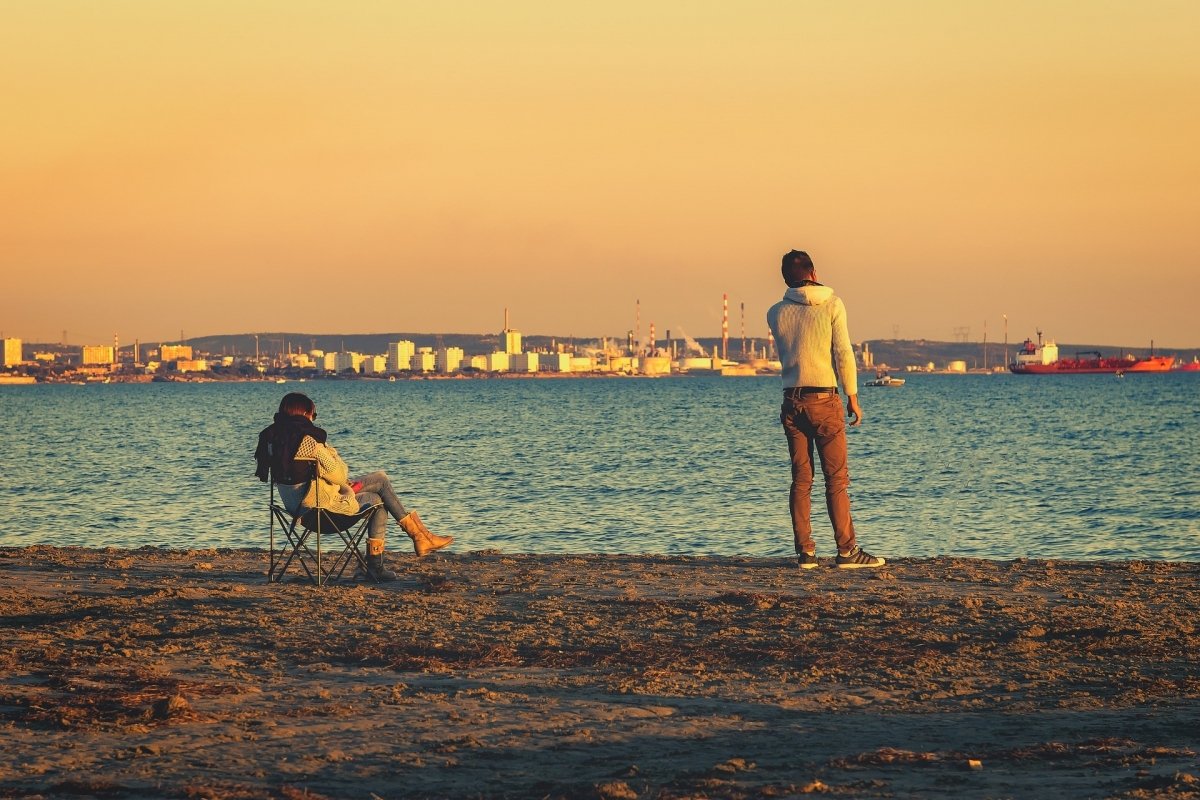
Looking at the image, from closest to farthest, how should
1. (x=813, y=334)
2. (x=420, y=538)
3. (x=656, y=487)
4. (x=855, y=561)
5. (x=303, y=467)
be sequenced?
(x=303, y=467), (x=813, y=334), (x=855, y=561), (x=420, y=538), (x=656, y=487)

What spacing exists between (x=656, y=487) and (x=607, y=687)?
23.1 m

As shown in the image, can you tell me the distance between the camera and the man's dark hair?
1152 cm

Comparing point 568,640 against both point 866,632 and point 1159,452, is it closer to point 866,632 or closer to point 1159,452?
point 866,632

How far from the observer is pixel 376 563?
37.0 feet

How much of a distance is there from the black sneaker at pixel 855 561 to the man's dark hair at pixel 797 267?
7.20 ft

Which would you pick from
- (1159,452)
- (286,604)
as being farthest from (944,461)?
(286,604)

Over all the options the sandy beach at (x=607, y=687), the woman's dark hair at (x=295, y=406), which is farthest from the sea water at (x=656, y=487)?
the sandy beach at (x=607, y=687)

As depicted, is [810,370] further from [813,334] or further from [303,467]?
[303,467]

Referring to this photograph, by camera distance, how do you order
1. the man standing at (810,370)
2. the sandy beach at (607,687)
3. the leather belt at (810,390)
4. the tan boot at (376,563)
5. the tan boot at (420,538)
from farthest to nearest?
1. the tan boot at (420,538)
2. the leather belt at (810,390)
3. the man standing at (810,370)
4. the tan boot at (376,563)
5. the sandy beach at (607,687)

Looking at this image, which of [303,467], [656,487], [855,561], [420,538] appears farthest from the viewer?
[656,487]

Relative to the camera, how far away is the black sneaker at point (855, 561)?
11.9m

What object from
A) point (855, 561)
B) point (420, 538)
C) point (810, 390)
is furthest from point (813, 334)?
point (420, 538)

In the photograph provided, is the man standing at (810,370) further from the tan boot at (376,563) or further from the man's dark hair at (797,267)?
the tan boot at (376,563)

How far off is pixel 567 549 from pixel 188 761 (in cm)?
1311
